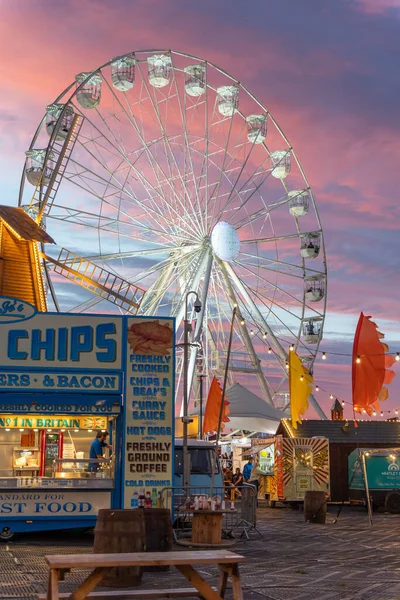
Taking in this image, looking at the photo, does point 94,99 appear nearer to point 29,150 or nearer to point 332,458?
point 29,150

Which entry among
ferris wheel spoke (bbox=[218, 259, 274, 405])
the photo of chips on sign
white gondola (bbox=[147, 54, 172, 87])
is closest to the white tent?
ferris wheel spoke (bbox=[218, 259, 274, 405])

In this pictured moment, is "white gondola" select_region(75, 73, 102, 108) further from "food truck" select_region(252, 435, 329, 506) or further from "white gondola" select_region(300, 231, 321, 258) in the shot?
"food truck" select_region(252, 435, 329, 506)

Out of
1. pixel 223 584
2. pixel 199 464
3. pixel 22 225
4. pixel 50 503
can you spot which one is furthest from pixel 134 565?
pixel 22 225

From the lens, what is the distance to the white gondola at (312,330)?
40812mm

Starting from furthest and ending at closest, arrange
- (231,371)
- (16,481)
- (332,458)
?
(231,371), (332,458), (16,481)

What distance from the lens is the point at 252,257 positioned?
38906mm

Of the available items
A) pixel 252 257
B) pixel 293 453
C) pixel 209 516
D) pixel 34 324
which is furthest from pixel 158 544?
pixel 252 257

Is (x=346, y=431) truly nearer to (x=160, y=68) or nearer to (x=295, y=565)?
(x=160, y=68)

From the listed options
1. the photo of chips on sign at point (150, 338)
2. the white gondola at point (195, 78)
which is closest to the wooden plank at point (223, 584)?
the photo of chips on sign at point (150, 338)

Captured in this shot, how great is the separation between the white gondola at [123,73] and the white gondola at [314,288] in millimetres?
12721

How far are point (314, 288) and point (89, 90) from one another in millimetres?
14188

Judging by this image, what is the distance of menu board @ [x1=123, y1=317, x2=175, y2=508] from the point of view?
1845 centimetres

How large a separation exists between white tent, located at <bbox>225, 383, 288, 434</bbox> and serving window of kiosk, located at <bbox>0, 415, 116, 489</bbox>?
52.8ft

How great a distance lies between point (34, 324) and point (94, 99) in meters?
18.6
